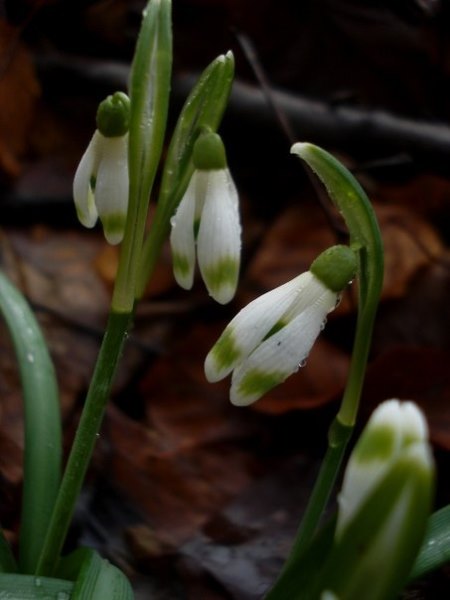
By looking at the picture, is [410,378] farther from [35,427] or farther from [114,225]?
[114,225]

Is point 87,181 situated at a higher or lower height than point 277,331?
higher

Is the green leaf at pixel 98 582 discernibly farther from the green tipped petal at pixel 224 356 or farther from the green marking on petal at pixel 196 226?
the green marking on petal at pixel 196 226

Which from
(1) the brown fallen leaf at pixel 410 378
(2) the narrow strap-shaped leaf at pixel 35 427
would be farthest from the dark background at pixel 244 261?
(2) the narrow strap-shaped leaf at pixel 35 427

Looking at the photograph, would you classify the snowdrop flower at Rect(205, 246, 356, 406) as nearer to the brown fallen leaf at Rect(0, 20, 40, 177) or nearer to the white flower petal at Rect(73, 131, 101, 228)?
the white flower petal at Rect(73, 131, 101, 228)

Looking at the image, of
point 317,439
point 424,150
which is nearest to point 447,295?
point 424,150

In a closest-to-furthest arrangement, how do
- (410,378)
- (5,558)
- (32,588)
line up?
(32,588)
(5,558)
(410,378)

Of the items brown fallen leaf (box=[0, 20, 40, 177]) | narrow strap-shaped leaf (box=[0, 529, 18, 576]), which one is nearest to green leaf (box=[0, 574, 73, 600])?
narrow strap-shaped leaf (box=[0, 529, 18, 576])

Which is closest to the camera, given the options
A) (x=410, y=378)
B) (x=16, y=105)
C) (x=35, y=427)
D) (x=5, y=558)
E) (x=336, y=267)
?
(x=336, y=267)

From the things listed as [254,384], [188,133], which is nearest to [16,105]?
[188,133]
